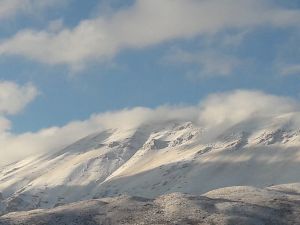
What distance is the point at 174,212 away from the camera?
12938 cm

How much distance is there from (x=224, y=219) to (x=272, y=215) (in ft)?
38.7

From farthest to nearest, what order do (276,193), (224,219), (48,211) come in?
(276,193) → (48,211) → (224,219)

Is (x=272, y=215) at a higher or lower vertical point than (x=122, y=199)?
lower

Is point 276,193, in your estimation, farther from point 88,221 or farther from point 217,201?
point 88,221

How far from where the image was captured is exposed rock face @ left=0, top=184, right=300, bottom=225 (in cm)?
12519

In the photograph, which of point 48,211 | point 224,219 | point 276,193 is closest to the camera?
point 224,219

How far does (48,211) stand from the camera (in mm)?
135125

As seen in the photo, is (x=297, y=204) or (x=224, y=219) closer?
(x=224, y=219)

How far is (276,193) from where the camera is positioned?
154 meters

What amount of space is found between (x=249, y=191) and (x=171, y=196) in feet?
77.9

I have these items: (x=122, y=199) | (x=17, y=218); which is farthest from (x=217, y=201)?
(x=17, y=218)

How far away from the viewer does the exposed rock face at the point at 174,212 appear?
12519cm

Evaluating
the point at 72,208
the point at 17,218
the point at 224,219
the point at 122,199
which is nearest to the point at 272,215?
the point at 224,219

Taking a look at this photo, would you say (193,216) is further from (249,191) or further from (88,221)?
(249,191)
